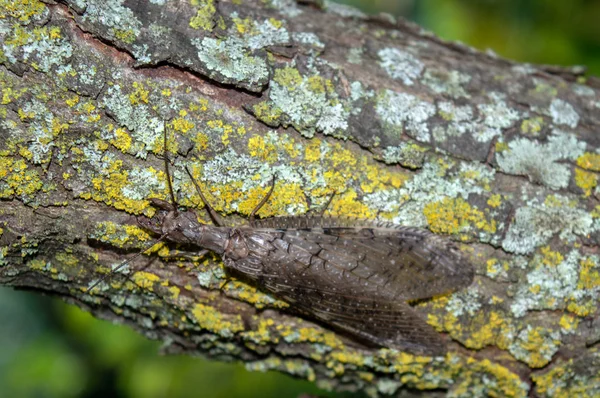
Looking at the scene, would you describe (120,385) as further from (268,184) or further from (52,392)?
(268,184)

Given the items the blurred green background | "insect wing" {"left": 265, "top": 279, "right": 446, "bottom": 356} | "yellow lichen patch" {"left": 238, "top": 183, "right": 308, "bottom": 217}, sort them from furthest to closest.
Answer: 1. the blurred green background
2. "insect wing" {"left": 265, "top": 279, "right": 446, "bottom": 356}
3. "yellow lichen patch" {"left": 238, "top": 183, "right": 308, "bottom": 217}

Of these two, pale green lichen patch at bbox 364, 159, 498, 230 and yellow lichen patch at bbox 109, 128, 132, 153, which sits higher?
pale green lichen patch at bbox 364, 159, 498, 230

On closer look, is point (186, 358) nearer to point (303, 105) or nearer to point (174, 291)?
point (174, 291)

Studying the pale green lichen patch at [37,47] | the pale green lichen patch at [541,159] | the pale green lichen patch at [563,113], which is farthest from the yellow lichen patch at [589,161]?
the pale green lichen patch at [37,47]

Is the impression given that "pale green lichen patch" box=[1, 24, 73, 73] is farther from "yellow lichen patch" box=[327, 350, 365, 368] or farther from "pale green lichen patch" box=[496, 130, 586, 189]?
"pale green lichen patch" box=[496, 130, 586, 189]

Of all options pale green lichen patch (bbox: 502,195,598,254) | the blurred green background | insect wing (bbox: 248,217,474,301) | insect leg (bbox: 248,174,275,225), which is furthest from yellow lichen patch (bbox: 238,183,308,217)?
the blurred green background

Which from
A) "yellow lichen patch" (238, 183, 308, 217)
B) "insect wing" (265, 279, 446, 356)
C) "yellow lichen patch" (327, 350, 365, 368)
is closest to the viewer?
"yellow lichen patch" (238, 183, 308, 217)

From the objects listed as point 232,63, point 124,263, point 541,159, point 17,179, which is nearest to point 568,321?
point 541,159
